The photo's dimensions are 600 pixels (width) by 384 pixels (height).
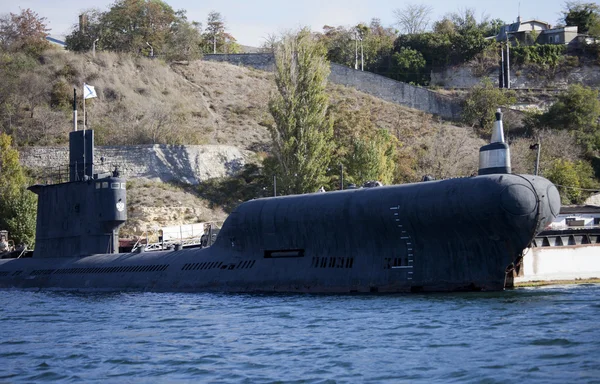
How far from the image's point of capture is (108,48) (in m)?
72.9

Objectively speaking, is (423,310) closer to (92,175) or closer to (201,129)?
(92,175)

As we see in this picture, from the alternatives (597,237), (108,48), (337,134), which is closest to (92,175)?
(597,237)

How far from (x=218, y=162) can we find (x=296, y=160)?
8.48 m

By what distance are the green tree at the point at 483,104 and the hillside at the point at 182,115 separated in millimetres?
2481

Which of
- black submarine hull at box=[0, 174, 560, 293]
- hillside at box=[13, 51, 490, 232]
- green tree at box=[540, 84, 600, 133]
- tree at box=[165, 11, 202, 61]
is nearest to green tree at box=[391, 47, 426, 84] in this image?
hillside at box=[13, 51, 490, 232]

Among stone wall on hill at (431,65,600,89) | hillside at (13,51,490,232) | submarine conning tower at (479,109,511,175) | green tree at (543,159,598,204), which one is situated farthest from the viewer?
stone wall on hill at (431,65,600,89)

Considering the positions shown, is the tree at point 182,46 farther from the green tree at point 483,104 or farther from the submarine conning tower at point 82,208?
the submarine conning tower at point 82,208

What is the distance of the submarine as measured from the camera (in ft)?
62.9

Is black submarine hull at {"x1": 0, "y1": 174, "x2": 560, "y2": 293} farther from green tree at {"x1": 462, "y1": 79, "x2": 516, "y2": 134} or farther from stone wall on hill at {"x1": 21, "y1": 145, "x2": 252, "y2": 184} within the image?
green tree at {"x1": 462, "y1": 79, "x2": 516, "y2": 134}

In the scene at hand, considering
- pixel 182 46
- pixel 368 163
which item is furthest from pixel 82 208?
pixel 182 46

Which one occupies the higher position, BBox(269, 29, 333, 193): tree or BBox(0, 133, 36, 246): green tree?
BBox(269, 29, 333, 193): tree

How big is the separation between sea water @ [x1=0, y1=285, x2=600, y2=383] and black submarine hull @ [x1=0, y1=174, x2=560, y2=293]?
0.63m

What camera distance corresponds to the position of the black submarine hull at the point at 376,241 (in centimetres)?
1903

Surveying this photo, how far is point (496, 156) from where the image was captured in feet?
66.3
